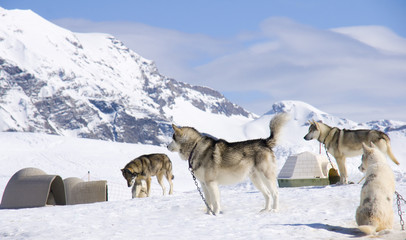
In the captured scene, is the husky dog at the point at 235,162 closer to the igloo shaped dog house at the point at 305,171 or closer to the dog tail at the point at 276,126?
the dog tail at the point at 276,126

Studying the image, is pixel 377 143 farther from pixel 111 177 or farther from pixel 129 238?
pixel 111 177

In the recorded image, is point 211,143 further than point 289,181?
No

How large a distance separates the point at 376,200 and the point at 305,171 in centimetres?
1463

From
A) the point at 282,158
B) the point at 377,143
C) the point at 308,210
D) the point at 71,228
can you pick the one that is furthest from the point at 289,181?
the point at 282,158

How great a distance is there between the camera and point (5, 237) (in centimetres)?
1064

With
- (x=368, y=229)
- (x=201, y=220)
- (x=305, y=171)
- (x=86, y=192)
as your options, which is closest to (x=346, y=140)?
(x=201, y=220)

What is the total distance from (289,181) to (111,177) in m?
33.0

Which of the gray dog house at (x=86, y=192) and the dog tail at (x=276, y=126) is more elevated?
the dog tail at (x=276, y=126)

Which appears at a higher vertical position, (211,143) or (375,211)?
(211,143)

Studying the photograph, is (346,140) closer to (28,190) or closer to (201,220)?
(201,220)

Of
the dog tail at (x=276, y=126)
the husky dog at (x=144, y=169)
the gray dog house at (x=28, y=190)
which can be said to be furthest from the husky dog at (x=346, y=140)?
the gray dog house at (x=28, y=190)

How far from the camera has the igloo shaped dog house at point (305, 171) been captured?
22.7 m

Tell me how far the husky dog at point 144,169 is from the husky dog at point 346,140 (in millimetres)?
6476

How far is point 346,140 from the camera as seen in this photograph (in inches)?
631
